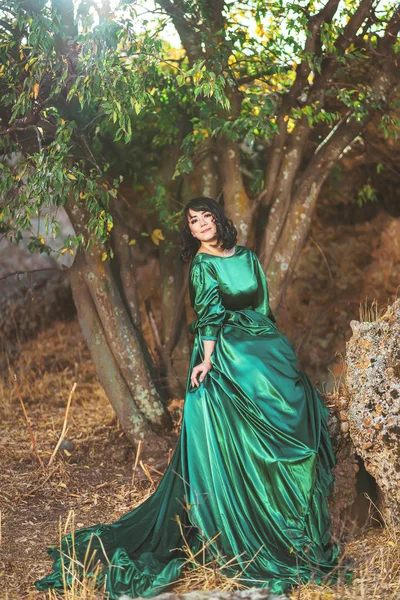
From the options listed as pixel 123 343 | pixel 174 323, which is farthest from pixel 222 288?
pixel 174 323

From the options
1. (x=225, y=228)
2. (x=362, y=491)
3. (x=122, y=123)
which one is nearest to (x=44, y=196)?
(x=122, y=123)

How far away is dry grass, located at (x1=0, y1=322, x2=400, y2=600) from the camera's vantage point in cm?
332

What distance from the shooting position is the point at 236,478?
3.51 meters

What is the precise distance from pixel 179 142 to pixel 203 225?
75.2 inches

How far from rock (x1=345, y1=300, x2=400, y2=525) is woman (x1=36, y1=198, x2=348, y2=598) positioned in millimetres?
193

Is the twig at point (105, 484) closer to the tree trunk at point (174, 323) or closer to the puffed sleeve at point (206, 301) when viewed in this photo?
the tree trunk at point (174, 323)

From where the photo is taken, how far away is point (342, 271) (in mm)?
6973

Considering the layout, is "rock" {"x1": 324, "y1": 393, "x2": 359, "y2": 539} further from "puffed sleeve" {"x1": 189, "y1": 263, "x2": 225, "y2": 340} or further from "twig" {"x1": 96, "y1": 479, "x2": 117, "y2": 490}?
"twig" {"x1": 96, "y1": 479, "x2": 117, "y2": 490}

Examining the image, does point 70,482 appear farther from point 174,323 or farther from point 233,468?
point 233,468

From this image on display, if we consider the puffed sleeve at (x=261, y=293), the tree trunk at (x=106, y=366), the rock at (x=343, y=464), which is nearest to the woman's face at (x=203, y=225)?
the puffed sleeve at (x=261, y=293)

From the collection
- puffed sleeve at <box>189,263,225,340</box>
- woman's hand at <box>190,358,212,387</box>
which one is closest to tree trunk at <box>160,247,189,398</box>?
puffed sleeve at <box>189,263,225,340</box>

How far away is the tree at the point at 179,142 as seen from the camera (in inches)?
173

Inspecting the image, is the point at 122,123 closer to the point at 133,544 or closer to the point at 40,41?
the point at 40,41

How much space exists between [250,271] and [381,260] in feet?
10.6
